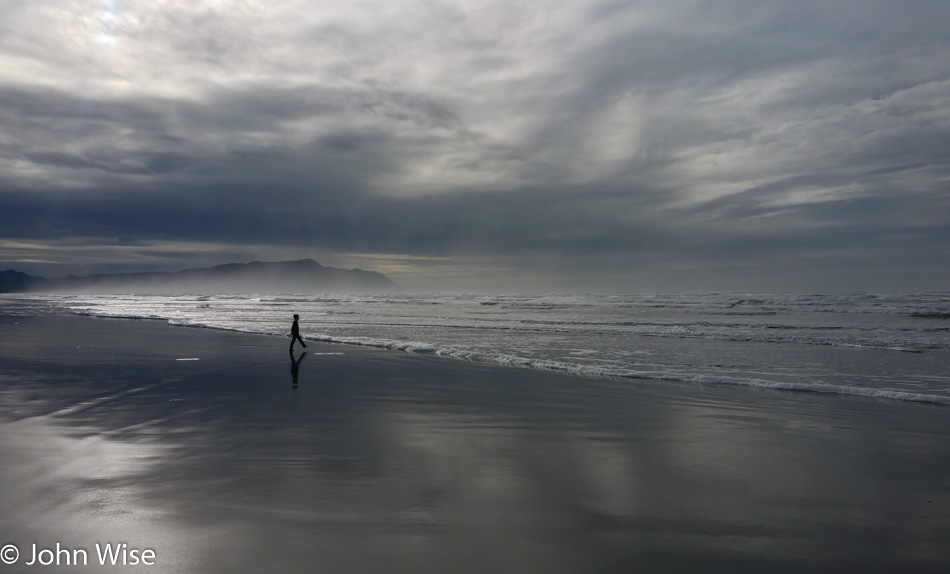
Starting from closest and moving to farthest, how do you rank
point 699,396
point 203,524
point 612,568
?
point 612,568, point 203,524, point 699,396

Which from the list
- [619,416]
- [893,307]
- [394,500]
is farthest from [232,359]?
[893,307]

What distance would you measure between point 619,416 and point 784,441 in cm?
247

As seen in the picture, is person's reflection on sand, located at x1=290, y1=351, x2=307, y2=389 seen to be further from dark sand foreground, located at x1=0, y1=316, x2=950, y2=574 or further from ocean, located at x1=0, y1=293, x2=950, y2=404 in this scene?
ocean, located at x1=0, y1=293, x2=950, y2=404

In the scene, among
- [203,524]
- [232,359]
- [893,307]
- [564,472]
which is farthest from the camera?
[893,307]

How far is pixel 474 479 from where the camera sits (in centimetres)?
645

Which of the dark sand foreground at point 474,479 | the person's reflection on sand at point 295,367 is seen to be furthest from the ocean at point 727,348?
the person's reflection on sand at point 295,367

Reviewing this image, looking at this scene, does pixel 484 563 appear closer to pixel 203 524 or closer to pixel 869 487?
pixel 203 524

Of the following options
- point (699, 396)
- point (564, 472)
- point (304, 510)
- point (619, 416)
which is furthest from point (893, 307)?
point (304, 510)

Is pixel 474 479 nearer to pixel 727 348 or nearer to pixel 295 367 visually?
pixel 295 367

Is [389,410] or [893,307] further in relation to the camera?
[893,307]

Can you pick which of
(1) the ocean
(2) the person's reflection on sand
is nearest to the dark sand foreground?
(2) the person's reflection on sand

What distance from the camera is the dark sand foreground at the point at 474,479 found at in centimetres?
464

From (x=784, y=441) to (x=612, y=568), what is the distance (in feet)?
16.3

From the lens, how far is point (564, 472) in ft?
22.0
